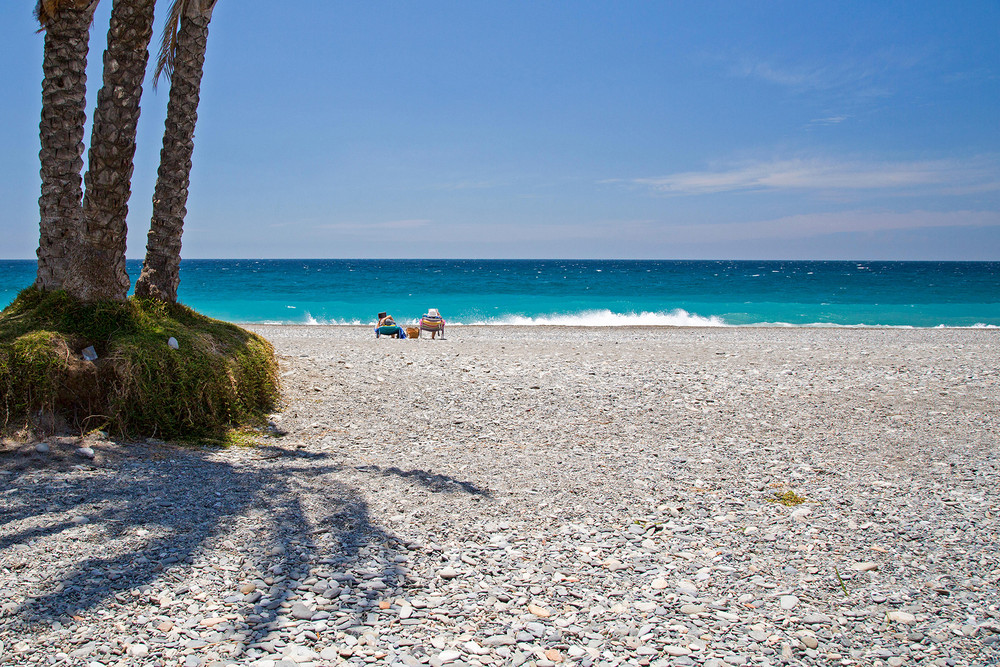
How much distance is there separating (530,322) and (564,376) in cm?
2139

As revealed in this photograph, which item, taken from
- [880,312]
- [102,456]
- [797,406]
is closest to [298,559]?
[102,456]

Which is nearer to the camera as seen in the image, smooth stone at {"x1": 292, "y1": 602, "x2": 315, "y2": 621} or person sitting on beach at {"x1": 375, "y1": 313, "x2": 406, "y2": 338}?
smooth stone at {"x1": 292, "y1": 602, "x2": 315, "y2": 621}

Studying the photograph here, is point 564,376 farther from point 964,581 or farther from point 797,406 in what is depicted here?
point 964,581

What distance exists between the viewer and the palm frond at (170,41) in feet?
23.5

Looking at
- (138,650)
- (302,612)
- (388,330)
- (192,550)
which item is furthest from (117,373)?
(388,330)

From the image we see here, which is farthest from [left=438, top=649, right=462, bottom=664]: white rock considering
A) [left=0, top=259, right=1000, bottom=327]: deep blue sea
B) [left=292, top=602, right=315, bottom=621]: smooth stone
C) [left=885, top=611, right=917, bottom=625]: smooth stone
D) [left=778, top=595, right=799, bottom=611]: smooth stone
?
[left=0, top=259, right=1000, bottom=327]: deep blue sea

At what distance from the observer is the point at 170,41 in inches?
299

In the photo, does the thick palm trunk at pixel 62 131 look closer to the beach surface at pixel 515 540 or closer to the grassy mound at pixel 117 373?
the grassy mound at pixel 117 373

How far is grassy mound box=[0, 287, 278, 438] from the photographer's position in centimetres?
547

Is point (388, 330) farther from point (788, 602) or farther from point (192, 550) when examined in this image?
point (788, 602)

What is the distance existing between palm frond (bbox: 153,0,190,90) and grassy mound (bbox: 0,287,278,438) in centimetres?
318

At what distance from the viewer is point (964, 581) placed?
352cm

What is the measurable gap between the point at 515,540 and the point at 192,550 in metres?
1.92

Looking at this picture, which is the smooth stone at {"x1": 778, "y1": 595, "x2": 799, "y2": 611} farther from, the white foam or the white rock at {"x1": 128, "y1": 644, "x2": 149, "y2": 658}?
the white foam
